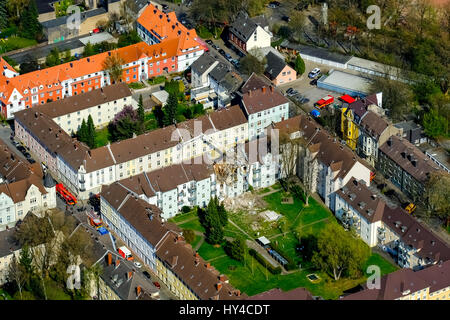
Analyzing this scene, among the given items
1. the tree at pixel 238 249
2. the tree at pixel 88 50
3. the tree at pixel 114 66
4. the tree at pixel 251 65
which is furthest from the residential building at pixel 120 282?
the tree at pixel 88 50

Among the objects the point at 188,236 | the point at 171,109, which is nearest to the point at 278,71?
the point at 171,109

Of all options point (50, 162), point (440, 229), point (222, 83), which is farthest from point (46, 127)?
point (440, 229)

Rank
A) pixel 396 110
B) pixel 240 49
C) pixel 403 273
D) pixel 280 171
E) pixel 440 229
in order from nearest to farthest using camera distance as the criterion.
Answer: pixel 403 273 < pixel 440 229 < pixel 280 171 < pixel 396 110 < pixel 240 49

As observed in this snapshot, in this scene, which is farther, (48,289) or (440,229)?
(440,229)

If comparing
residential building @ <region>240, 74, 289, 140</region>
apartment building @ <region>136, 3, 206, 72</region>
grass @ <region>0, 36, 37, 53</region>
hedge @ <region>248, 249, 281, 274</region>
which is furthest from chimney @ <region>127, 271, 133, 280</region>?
grass @ <region>0, 36, 37, 53</region>

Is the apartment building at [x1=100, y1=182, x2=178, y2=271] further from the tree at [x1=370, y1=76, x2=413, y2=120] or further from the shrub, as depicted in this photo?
the tree at [x1=370, y1=76, x2=413, y2=120]

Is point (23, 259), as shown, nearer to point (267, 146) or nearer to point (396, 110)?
point (267, 146)

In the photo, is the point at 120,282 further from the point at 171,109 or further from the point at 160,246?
the point at 171,109
